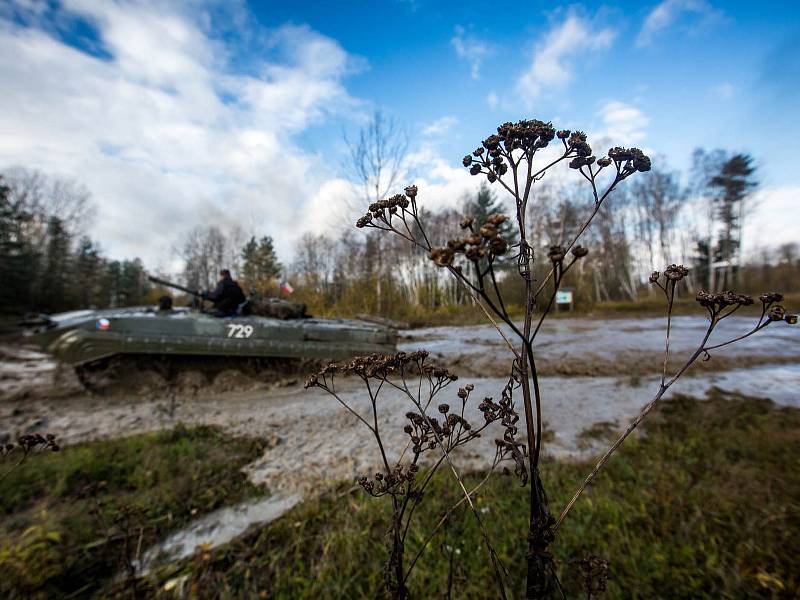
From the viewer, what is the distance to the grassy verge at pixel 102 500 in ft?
8.13

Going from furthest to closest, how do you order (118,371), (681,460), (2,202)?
1. (2,202)
2. (118,371)
3. (681,460)

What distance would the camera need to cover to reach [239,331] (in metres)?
8.69

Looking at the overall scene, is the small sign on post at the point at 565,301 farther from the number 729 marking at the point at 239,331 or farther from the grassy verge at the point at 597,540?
the grassy verge at the point at 597,540

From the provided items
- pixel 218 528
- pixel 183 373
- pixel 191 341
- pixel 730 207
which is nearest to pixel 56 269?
pixel 183 373

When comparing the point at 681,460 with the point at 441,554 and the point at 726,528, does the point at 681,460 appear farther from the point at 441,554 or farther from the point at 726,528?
the point at 441,554

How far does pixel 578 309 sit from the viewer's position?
28109 mm

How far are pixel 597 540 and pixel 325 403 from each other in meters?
5.38

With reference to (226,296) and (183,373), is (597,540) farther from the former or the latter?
(226,296)

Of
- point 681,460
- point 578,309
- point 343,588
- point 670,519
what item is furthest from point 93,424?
point 578,309

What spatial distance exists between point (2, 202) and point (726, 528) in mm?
40028

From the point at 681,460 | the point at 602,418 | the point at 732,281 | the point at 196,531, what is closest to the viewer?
the point at 196,531

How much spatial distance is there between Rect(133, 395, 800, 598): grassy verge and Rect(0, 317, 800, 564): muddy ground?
0.61 metres

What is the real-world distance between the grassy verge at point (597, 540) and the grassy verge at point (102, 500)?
605mm

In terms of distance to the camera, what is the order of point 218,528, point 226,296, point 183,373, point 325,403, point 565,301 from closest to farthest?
point 218,528
point 325,403
point 183,373
point 226,296
point 565,301
